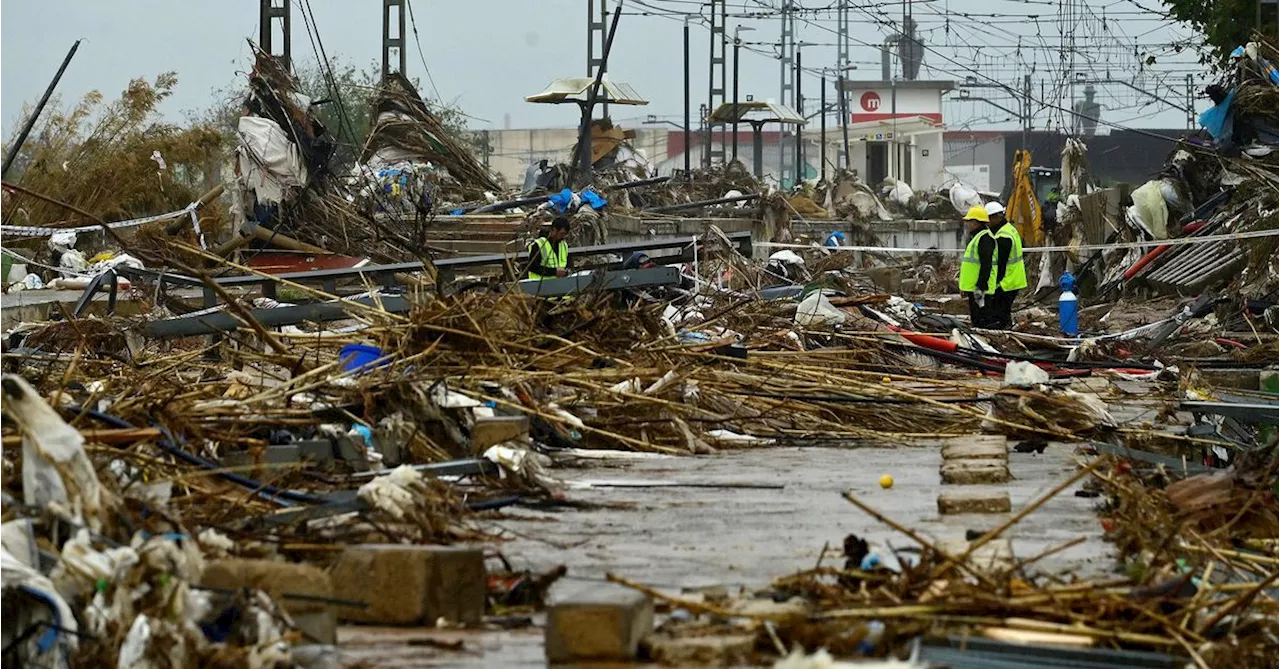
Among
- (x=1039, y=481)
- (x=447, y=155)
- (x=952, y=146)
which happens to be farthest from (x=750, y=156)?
(x=1039, y=481)

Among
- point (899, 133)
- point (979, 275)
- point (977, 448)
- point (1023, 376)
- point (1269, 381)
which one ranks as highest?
point (899, 133)

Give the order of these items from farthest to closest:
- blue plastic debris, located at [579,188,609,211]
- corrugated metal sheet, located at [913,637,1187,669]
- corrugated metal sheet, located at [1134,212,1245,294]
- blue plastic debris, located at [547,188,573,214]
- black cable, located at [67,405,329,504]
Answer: blue plastic debris, located at [579,188,609,211] → blue plastic debris, located at [547,188,573,214] → corrugated metal sheet, located at [1134,212,1245,294] → black cable, located at [67,405,329,504] → corrugated metal sheet, located at [913,637,1187,669]

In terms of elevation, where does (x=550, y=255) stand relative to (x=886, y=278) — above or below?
above

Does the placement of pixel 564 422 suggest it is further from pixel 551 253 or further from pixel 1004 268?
pixel 1004 268

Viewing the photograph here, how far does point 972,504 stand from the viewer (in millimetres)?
7945

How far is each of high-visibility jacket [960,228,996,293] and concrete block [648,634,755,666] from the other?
47.0 ft

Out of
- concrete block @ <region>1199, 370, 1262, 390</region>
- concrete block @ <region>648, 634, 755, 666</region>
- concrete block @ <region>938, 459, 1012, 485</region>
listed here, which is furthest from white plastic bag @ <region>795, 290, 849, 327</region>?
concrete block @ <region>648, 634, 755, 666</region>

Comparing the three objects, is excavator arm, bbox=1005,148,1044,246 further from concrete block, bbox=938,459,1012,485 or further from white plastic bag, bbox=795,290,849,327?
concrete block, bbox=938,459,1012,485

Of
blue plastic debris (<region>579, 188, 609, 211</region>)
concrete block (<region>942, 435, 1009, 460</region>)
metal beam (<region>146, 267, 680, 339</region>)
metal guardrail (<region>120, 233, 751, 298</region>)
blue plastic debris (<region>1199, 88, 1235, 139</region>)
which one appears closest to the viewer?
concrete block (<region>942, 435, 1009, 460</region>)

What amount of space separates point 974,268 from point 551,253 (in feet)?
14.8

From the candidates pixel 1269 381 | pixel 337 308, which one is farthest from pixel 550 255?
pixel 1269 381

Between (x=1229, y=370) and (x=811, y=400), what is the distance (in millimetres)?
5238

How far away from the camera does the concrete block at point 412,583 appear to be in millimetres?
5707

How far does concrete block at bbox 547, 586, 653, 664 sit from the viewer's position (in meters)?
5.02
